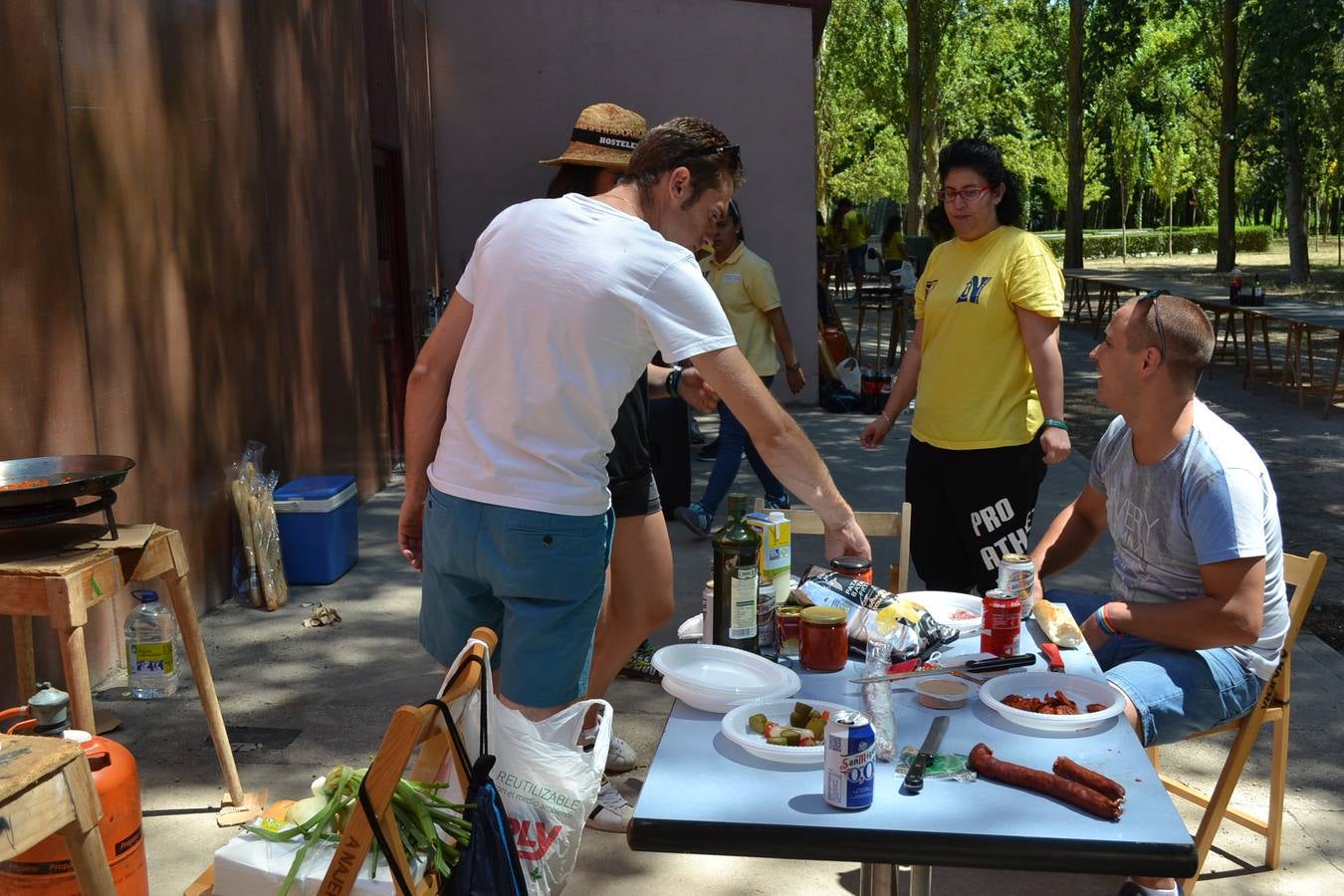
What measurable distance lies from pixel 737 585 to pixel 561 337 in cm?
69

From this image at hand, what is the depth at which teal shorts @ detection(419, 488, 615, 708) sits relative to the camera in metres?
2.75

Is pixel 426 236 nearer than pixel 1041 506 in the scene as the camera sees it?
No

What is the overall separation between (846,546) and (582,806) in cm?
88

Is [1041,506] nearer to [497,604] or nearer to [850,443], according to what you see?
[850,443]

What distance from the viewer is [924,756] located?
2188mm

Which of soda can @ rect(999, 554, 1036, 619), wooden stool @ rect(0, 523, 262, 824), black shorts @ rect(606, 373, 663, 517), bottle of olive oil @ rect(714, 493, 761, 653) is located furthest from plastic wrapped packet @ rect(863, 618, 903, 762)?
wooden stool @ rect(0, 523, 262, 824)

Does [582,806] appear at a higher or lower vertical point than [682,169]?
lower

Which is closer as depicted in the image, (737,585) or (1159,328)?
(737,585)

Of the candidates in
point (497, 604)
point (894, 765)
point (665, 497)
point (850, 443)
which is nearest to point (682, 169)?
point (497, 604)

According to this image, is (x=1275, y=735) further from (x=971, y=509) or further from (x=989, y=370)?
(x=989, y=370)

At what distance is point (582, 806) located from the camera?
94.9 inches

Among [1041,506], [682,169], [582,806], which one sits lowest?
[1041,506]

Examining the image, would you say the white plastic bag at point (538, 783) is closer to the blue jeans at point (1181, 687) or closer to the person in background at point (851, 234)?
the blue jeans at point (1181, 687)

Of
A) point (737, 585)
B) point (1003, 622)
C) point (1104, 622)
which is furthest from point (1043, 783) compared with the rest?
point (1104, 622)
